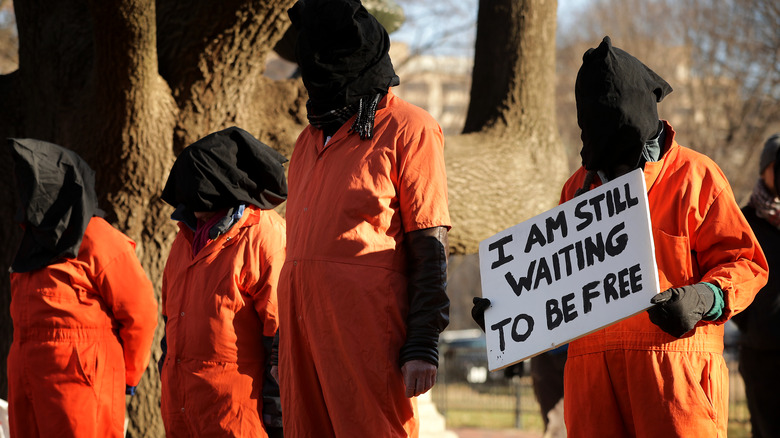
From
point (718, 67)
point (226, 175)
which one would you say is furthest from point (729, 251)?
point (718, 67)

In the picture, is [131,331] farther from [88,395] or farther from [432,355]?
[432,355]

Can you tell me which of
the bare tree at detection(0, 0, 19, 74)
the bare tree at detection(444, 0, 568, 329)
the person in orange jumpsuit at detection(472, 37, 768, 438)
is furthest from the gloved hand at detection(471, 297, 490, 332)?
the bare tree at detection(0, 0, 19, 74)

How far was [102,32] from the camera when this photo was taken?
5.55 meters

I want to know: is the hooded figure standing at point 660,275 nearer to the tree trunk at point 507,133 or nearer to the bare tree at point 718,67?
the tree trunk at point 507,133

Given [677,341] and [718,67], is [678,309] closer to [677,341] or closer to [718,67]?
[677,341]

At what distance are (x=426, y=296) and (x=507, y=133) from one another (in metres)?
5.11

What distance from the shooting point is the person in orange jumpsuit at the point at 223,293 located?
12.2 ft

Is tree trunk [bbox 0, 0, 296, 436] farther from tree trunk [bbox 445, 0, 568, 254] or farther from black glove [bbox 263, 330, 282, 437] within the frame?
black glove [bbox 263, 330, 282, 437]

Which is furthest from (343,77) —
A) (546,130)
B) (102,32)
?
(546,130)

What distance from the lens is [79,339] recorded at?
416 centimetres

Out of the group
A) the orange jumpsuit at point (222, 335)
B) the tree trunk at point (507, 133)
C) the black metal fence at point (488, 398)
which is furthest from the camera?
the black metal fence at point (488, 398)

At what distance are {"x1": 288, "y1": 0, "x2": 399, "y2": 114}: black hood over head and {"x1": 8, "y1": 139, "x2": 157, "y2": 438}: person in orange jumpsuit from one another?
1727 mm

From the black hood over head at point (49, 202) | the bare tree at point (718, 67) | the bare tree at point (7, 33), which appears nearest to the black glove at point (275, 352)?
the black hood over head at point (49, 202)

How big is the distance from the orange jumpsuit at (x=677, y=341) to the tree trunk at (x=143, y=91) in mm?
3502
